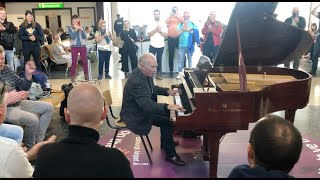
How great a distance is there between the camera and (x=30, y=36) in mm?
7703

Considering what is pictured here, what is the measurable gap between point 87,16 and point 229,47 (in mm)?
12301

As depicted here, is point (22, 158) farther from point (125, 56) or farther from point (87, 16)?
point (87, 16)

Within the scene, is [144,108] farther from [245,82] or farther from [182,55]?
[182,55]

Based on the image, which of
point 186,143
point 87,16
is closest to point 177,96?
point 186,143

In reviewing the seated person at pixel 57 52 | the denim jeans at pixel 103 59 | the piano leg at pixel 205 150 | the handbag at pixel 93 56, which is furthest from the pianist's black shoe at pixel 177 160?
the handbag at pixel 93 56

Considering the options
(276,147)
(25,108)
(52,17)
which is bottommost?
(25,108)

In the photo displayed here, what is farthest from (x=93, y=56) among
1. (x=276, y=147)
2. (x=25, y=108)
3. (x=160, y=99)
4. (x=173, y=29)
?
(x=276, y=147)

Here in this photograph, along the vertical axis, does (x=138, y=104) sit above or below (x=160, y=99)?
above

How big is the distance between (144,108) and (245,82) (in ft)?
3.31

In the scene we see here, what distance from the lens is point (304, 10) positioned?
41.8 ft

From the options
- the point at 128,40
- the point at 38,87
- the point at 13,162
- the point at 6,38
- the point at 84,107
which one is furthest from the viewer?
the point at 128,40

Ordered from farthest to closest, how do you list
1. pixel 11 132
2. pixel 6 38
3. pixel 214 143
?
pixel 6 38 < pixel 11 132 < pixel 214 143

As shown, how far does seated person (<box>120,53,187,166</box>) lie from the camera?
3512mm

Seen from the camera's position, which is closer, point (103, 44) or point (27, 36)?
point (27, 36)
